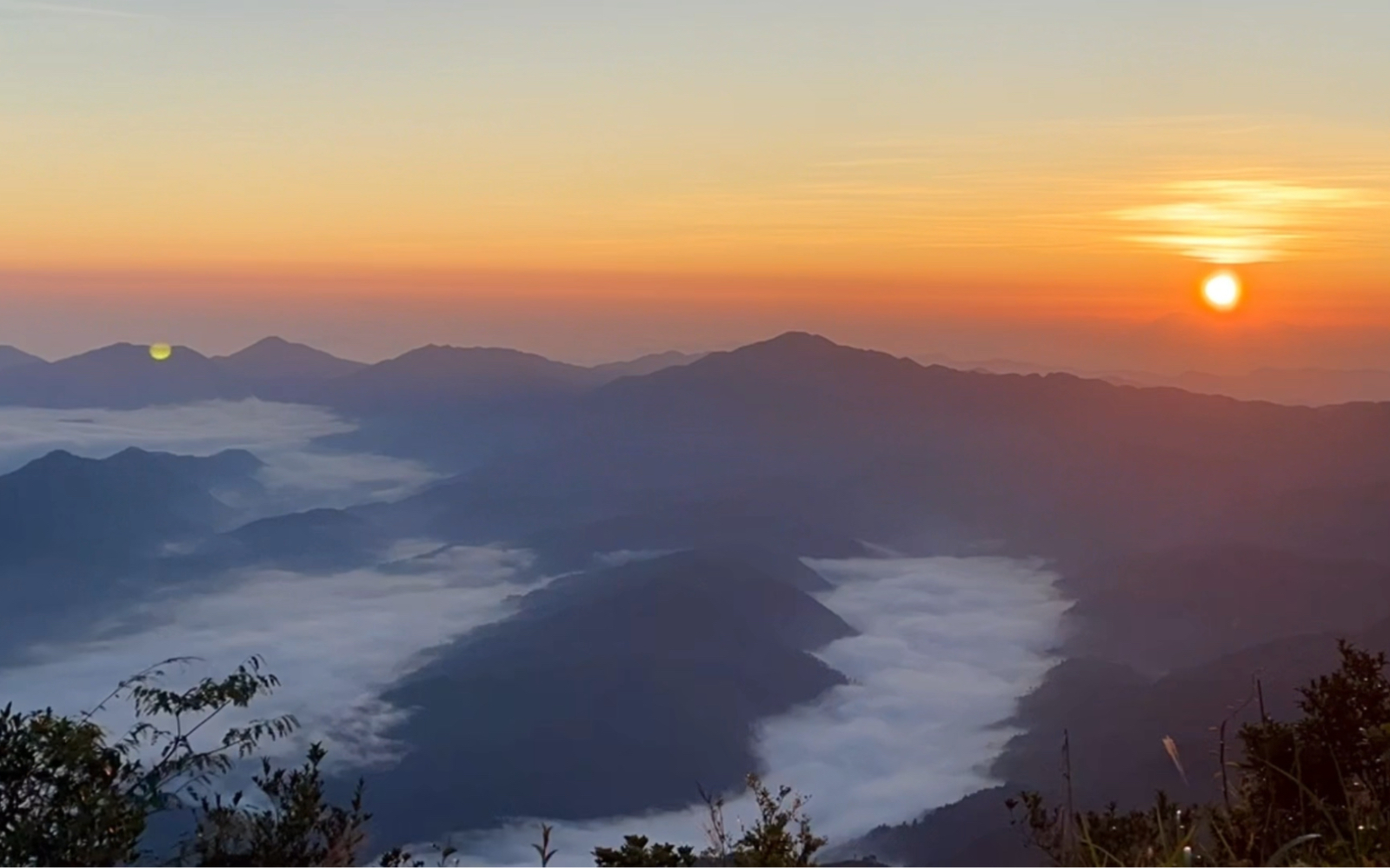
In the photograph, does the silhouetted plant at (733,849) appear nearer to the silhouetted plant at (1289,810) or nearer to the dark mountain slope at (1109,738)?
the silhouetted plant at (1289,810)

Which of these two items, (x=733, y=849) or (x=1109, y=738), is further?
(x=1109, y=738)

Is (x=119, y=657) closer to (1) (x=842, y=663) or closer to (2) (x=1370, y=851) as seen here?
→ (1) (x=842, y=663)

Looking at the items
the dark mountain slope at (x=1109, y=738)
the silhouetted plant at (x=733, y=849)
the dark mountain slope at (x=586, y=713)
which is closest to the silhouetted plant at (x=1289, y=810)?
the silhouetted plant at (x=733, y=849)

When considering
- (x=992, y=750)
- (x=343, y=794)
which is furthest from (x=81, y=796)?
(x=992, y=750)

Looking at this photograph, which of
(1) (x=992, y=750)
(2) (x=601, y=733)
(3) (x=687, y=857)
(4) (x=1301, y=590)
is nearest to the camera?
(3) (x=687, y=857)

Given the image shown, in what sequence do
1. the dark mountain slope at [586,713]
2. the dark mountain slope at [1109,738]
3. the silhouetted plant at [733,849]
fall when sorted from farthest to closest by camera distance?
Result: 1. the dark mountain slope at [586,713]
2. the dark mountain slope at [1109,738]
3. the silhouetted plant at [733,849]

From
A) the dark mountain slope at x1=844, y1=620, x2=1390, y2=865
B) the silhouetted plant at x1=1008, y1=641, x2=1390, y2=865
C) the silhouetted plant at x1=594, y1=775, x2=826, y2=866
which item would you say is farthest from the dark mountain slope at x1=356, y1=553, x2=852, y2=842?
the silhouetted plant at x1=594, y1=775, x2=826, y2=866

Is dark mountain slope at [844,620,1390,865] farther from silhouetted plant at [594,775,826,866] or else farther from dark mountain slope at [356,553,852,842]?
silhouetted plant at [594,775,826,866]

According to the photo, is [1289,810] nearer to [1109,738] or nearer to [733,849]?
[733,849]

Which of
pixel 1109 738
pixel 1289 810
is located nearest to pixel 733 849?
pixel 1289 810
